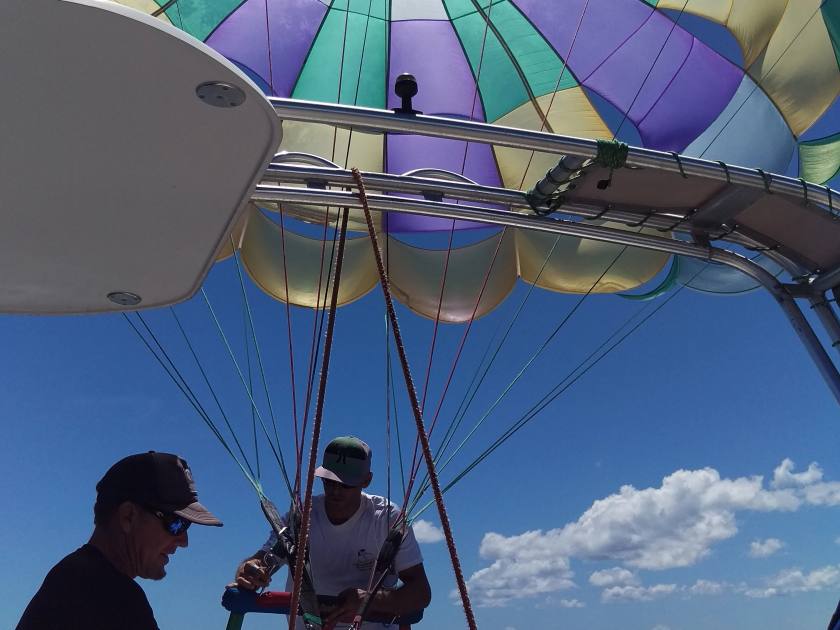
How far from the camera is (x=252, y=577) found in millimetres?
2904

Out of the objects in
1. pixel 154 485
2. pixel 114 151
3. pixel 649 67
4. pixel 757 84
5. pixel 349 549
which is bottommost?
pixel 154 485

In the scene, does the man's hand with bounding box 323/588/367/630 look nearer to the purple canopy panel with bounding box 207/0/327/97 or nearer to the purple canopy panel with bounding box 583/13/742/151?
the purple canopy panel with bounding box 583/13/742/151

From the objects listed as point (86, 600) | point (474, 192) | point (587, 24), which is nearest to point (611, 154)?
point (474, 192)

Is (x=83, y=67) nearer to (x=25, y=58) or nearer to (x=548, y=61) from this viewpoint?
(x=25, y=58)

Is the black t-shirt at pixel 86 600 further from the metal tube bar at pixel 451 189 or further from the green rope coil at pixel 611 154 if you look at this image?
the green rope coil at pixel 611 154

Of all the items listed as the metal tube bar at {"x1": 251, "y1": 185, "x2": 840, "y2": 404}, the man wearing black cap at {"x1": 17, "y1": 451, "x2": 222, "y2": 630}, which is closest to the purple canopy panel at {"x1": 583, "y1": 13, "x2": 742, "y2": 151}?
the metal tube bar at {"x1": 251, "y1": 185, "x2": 840, "y2": 404}

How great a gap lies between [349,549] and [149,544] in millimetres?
1848

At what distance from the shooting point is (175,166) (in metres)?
1.84

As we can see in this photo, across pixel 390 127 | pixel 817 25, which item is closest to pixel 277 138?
pixel 390 127

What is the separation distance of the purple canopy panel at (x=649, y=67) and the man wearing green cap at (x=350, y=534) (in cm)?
354

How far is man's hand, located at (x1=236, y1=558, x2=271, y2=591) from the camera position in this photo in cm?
281

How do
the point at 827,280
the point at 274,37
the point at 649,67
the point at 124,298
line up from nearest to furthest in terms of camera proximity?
the point at 124,298 → the point at 827,280 → the point at 649,67 → the point at 274,37

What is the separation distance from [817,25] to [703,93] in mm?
1103

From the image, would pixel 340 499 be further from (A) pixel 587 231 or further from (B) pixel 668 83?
(B) pixel 668 83
